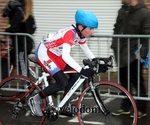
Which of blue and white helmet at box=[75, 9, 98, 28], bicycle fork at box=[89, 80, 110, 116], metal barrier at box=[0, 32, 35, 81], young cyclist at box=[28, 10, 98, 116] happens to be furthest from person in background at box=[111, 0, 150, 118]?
metal barrier at box=[0, 32, 35, 81]

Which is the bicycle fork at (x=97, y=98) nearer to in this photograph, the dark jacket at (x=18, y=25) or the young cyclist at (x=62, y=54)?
the young cyclist at (x=62, y=54)

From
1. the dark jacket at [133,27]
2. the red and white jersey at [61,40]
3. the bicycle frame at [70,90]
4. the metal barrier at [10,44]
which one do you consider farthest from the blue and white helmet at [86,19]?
the metal barrier at [10,44]

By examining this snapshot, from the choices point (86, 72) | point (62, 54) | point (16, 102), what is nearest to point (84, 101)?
point (86, 72)

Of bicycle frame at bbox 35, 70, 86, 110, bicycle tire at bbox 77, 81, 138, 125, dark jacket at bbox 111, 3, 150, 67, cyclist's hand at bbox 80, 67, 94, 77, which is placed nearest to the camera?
cyclist's hand at bbox 80, 67, 94, 77

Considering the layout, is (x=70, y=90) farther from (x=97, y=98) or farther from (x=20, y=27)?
(x=20, y=27)

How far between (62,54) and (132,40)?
151cm

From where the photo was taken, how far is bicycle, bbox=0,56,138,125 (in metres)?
5.36

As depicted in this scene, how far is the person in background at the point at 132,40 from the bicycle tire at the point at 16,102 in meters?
1.25

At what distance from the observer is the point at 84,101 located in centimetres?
554

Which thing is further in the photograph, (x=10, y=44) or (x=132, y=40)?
(x=10, y=44)

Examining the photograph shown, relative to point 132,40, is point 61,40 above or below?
above

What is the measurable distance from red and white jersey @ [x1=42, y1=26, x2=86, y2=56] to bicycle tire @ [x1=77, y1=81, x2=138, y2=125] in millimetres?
623

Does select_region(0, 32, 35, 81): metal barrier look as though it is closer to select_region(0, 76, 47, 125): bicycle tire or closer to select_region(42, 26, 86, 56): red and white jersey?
select_region(0, 76, 47, 125): bicycle tire

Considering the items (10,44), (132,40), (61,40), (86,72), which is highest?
(61,40)
